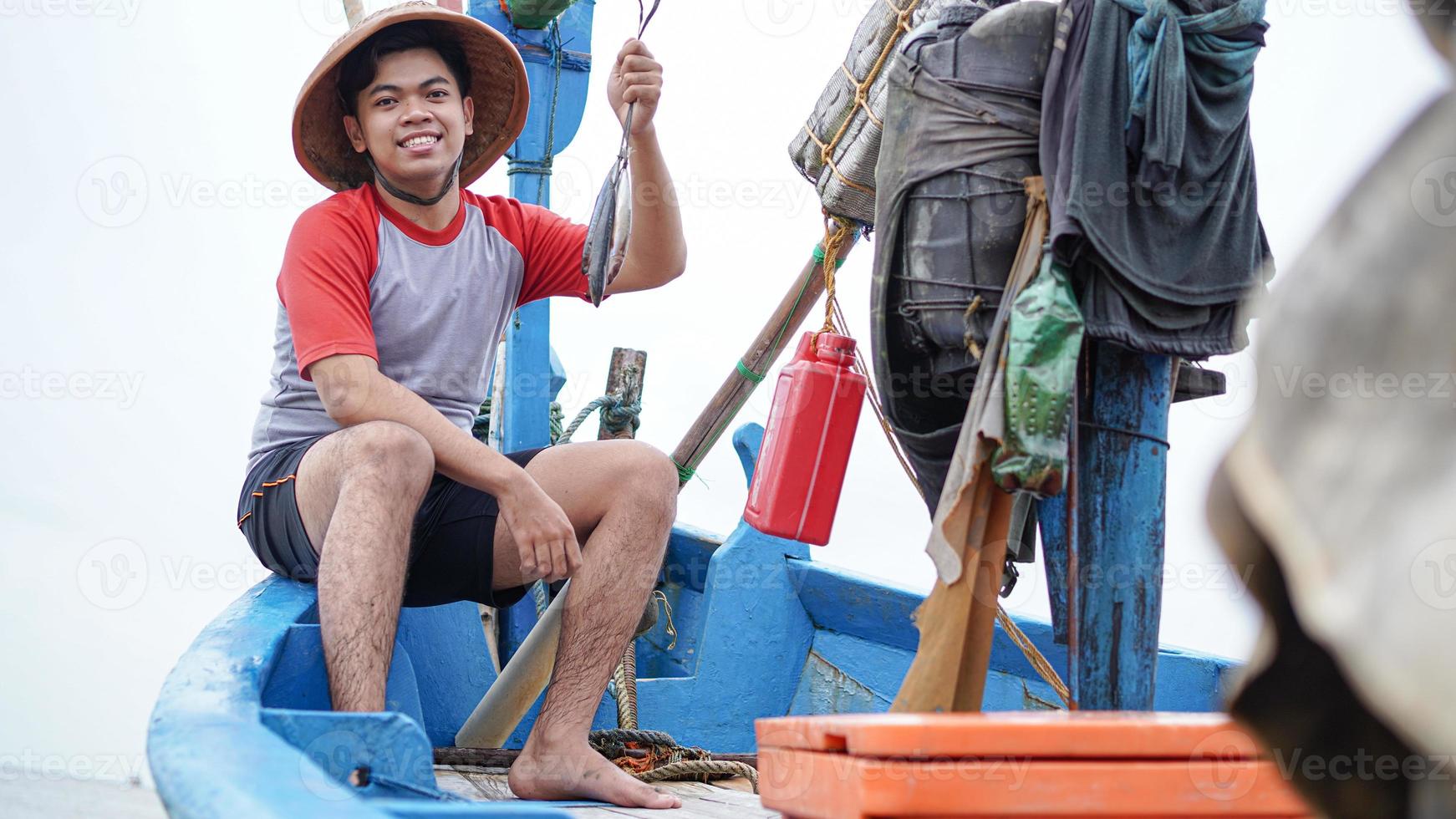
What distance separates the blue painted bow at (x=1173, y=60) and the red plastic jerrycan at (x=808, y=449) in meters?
0.63

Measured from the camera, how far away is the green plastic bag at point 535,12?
3293 millimetres

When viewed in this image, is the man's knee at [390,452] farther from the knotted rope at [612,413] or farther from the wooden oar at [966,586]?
the knotted rope at [612,413]

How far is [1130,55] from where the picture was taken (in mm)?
1606

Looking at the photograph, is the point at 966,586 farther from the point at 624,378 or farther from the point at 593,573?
the point at 624,378

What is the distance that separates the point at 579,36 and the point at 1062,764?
298cm

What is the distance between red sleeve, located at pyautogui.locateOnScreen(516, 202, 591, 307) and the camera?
2.54m

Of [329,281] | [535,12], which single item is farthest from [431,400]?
[535,12]

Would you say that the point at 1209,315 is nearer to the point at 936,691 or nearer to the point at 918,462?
the point at 918,462

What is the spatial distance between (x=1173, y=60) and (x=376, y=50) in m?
1.50

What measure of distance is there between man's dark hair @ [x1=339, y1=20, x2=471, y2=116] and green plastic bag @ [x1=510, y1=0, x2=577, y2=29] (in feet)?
2.86

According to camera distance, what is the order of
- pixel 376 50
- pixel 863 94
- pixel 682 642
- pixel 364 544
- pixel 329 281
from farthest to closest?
pixel 682 642 < pixel 376 50 < pixel 329 281 < pixel 863 94 < pixel 364 544

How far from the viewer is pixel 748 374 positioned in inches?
126

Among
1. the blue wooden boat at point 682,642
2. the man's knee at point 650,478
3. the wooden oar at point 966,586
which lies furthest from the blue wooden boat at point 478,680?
the wooden oar at point 966,586

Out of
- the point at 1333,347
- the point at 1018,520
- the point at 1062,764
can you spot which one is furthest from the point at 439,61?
the point at 1333,347
